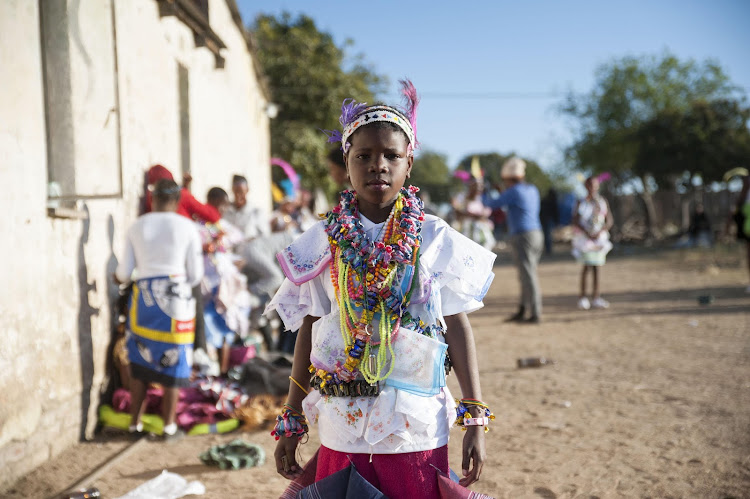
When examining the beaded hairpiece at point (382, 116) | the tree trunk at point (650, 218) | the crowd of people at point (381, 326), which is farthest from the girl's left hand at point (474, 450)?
the tree trunk at point (650, 218)

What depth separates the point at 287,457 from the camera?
2158mm

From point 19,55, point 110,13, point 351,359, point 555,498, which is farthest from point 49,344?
point 555,498

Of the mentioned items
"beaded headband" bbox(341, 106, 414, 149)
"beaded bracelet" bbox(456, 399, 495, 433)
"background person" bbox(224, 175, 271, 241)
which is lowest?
"beaded bracelet" bbox(456, 399, 495, 433)

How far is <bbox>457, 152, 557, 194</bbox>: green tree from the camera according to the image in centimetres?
4176

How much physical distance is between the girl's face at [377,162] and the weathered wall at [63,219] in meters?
2.44

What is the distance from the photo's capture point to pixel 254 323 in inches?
273

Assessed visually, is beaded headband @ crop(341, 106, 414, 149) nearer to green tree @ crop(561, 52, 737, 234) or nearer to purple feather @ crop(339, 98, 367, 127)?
purple feather @ crop(339, 98, 367, 127)

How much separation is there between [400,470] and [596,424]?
304 cm

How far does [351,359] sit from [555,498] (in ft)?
6.51

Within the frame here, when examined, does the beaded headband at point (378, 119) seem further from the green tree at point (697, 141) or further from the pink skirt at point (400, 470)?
the green tree at point (697, 141)

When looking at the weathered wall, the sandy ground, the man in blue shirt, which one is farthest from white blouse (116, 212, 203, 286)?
the man in blue shirt

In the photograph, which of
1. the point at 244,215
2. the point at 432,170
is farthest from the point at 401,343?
the point at 432,170

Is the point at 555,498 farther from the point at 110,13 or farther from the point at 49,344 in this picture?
the point at 110,13

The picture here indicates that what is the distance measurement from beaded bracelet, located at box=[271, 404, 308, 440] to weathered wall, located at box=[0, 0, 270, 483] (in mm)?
2171
